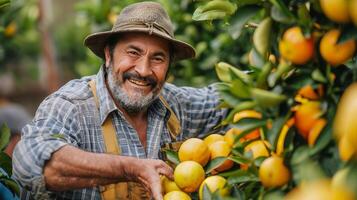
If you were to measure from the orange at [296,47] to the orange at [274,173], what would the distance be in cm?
29

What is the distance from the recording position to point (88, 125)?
2.82 metres

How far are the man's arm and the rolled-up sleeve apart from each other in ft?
0.12

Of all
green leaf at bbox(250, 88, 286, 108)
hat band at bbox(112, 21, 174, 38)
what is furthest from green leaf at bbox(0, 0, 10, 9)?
green leaf at bbox(250, 88, 286, 108)

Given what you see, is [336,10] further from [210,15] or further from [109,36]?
[109,36]

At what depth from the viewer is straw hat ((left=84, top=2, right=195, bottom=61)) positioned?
2.96m

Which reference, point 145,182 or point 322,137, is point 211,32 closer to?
point 145,182

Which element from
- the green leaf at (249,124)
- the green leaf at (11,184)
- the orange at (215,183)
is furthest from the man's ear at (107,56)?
the green leaf at (249,124)

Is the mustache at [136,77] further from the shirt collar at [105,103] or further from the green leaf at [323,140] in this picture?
the green leaf at [323,140]

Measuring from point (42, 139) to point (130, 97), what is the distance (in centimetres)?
61

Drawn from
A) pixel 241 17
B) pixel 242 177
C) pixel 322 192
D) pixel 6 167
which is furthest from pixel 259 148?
pixel 6 167

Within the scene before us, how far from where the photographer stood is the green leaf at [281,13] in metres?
1.77

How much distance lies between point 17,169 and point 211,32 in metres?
2.54

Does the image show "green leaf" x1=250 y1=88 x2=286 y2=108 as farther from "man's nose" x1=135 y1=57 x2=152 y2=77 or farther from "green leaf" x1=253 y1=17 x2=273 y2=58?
"man's nose" x1=135 y1=57 x2=152 y2=77

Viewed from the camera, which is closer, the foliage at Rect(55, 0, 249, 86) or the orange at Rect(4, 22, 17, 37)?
the foliage at Rect(55, 0, 249, 86)
